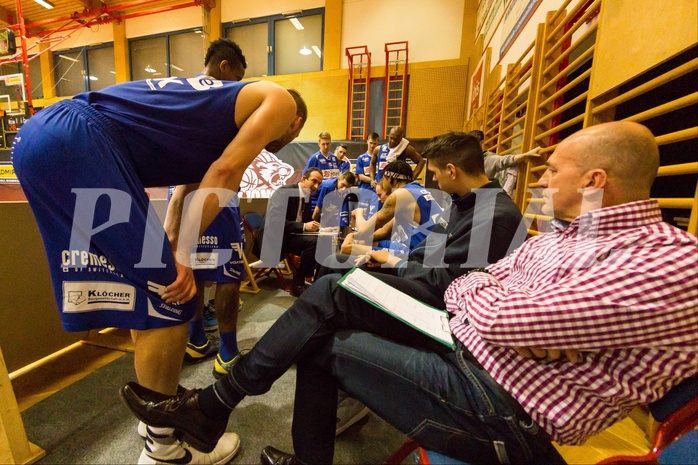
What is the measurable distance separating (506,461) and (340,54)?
301 inches

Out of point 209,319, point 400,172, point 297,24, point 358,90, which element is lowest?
point 209,319

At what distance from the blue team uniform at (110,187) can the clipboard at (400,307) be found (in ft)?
1.74

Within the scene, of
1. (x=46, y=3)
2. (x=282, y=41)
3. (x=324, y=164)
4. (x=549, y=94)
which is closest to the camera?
(x=549, y=94)

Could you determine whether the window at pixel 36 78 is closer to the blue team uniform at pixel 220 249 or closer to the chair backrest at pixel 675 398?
the blue team uniform at pixel 220 249

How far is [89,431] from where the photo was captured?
1.21 meters

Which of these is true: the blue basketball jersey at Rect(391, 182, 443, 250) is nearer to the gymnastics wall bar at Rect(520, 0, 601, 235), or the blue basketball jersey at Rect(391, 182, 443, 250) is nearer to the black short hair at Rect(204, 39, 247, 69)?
the gymnastics wall bar at Rect(520, 0, 601, 235)

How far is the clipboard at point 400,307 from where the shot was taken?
0.81 meters

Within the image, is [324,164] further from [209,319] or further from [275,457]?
[275,457]

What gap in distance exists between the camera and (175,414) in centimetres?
87

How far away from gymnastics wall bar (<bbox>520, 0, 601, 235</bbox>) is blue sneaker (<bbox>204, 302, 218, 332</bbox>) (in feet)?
7.65

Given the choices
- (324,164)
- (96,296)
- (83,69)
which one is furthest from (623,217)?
(83,69)

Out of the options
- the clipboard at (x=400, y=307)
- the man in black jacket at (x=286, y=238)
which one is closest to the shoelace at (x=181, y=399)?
the clipboard at (x=400, y=307)

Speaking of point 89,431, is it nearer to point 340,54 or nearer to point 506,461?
point 506,461

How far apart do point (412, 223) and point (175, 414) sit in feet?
5.75
